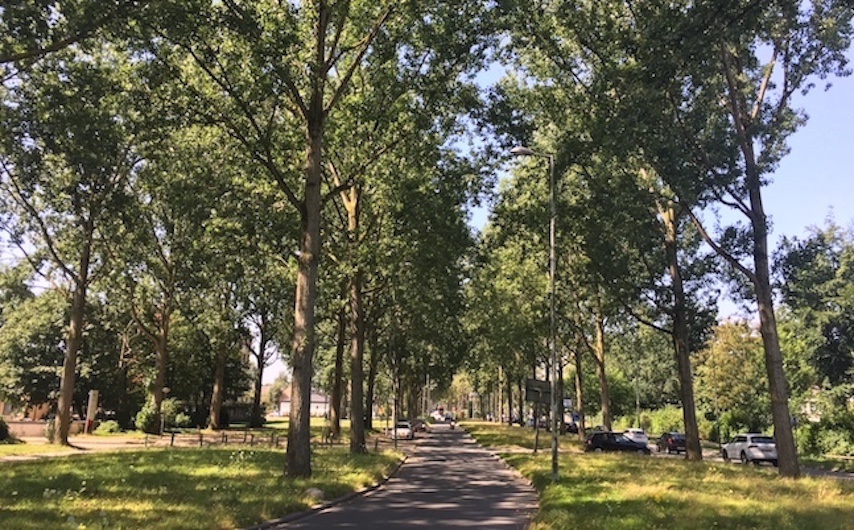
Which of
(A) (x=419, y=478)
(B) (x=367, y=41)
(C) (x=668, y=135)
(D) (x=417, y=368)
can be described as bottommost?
(A) (x=419, y=478)

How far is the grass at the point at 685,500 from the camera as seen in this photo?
37.3 feet

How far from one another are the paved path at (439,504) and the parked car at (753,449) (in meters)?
16.6

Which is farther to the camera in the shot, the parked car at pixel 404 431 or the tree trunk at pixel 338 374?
the parked car at pixel 404 431

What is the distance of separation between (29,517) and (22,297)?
62.6 metres

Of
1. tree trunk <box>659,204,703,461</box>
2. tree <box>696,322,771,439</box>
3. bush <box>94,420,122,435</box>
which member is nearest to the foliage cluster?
bush <box>94,420,122,435</box>

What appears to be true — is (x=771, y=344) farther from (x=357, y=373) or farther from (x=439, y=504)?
(x=357, y=373)

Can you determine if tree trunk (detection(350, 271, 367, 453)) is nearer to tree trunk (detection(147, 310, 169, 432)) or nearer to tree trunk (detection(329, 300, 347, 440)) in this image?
tree trunk (detection(329, 300, 347, 440))

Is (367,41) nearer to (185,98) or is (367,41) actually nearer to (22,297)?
(185,98)

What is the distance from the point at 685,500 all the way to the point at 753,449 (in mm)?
24511

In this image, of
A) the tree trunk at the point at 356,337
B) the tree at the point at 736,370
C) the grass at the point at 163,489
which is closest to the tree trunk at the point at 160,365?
the tree trunk at the point at 356,337

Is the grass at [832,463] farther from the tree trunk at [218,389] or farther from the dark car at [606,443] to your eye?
the tree trunk at [218,389]

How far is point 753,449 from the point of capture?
3475 centimetres

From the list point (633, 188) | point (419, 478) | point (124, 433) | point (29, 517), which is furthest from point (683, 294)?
point (124, 433)

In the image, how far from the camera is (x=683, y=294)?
28.1m
